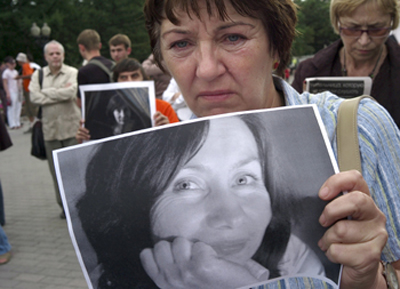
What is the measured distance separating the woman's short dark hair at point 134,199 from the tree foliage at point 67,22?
25.4 meters

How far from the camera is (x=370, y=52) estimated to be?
2.82 metres

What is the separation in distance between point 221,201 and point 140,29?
35.7 metres

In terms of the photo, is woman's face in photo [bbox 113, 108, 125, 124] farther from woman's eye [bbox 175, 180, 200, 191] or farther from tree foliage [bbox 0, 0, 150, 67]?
tree foliage [bbox 0, 0, 150, 67]

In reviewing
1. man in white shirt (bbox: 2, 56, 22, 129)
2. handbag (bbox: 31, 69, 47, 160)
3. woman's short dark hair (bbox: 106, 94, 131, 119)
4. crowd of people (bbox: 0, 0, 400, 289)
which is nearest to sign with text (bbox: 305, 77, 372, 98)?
crowd of people (bbox: 0, 0, 400, 289)

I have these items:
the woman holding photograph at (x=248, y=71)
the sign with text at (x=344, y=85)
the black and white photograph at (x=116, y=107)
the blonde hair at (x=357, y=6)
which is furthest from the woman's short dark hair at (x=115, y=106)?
the woman holding photograph at (x=248, y=71)

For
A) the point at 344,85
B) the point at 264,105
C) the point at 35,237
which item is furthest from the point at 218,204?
the point at 35,237

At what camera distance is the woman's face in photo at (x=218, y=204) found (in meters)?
1.01

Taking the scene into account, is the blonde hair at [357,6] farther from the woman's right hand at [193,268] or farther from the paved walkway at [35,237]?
the paved walkway at [35,237]

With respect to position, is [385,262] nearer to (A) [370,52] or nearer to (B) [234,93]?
(B) [234,93]

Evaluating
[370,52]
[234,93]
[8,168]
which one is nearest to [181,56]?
[234,93]

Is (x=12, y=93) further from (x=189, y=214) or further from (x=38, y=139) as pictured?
(x=189, y=214)

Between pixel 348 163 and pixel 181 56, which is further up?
pixel 181 56

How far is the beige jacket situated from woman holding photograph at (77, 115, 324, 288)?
15.8 feet

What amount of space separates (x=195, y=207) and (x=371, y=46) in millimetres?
2231
